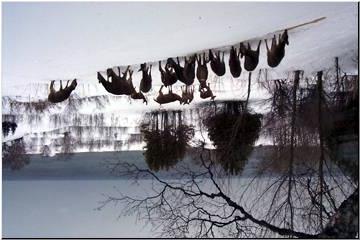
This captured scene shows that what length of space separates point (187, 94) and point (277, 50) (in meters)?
0.48

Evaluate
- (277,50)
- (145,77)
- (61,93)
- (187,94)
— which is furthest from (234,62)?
(61,93)

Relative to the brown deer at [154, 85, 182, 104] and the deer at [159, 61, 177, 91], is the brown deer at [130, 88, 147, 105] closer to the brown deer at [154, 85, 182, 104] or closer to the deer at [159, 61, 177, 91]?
the brown deer at [154, 85, 182, 104]

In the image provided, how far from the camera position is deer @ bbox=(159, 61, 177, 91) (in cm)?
183

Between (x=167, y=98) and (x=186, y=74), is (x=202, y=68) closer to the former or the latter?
(x=186, y=74)

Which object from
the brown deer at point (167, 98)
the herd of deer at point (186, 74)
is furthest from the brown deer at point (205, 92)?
the brown deer at point (167, 98)

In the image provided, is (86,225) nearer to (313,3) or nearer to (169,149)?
(169,149)

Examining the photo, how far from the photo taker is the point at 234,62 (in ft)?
5.77

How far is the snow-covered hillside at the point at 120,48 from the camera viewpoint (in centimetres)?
140

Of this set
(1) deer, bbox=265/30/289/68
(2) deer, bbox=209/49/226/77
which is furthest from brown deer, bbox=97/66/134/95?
(1) deer, bbox=265/30/289/68

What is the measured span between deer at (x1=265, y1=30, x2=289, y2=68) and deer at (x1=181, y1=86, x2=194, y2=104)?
390mm

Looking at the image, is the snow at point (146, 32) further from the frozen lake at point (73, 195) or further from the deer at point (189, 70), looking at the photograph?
the frozen lake at point (73, 195)

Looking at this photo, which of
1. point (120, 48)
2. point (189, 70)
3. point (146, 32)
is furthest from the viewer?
point (189, 70)

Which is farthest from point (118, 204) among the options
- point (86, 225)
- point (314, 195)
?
point (314, 195)

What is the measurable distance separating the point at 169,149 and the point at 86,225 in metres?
0.61
